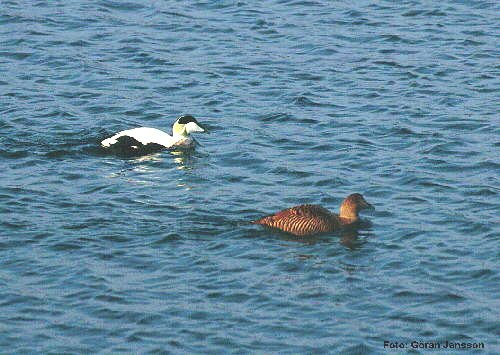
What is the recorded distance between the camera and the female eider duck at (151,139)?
695 inches

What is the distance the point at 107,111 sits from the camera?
63.5 feet

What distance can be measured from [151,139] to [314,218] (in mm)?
4328

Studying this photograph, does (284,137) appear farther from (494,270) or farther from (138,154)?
(494,270)

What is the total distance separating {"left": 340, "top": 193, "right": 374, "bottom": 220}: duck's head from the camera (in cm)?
1450

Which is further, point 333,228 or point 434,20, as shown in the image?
point 434,20

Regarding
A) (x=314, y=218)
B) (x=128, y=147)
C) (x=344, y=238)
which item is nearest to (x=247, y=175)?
(x=128, y=147)

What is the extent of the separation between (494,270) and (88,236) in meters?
4.33

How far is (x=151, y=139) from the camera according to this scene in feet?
59.0

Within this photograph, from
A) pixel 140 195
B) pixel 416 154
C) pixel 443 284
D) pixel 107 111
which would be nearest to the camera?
pixel 443 284

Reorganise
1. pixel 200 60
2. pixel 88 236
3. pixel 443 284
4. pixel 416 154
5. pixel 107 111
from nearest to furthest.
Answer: pixel 443 284
pixel 88 236
pixel 416 154
pixel 107 111
pixel 200 60

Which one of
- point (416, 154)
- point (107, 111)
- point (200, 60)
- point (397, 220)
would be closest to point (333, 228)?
point (397, 220)

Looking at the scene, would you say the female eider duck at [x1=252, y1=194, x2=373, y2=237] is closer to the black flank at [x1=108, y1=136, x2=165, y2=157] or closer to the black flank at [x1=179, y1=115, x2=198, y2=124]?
the black flank at [x1=108, y1=136, x2=165, y2=157]

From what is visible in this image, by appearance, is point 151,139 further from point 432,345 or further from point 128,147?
point 432,345

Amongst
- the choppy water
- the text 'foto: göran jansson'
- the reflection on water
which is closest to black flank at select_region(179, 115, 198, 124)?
the choppy water
